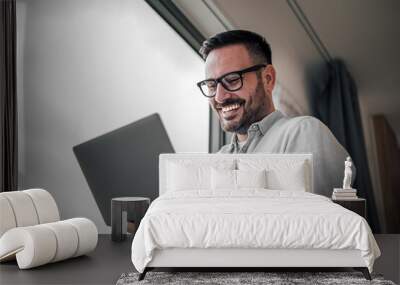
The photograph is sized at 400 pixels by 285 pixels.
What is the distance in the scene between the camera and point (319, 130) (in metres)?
5.62

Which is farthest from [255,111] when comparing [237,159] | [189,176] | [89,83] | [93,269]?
[93,269]

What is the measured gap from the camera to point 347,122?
567cm

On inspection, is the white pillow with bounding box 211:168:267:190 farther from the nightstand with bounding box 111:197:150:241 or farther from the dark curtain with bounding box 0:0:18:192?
the dark curtain with bounding box 0:0:18:192

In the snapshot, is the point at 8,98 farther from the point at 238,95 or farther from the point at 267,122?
the point at 267,122

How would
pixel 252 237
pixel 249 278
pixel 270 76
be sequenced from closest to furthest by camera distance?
pixel 252 237, pixel 249 278, pixel 270 76

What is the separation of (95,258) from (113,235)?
0.78 meters

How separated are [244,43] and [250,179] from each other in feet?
4.61

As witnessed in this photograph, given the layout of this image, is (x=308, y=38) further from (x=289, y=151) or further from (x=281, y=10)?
(x=289, y=151)

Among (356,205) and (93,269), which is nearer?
(93,269)

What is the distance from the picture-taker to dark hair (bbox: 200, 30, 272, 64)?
18.4 feet

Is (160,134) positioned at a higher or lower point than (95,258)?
higher

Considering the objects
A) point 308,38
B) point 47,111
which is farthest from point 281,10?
point 47,111

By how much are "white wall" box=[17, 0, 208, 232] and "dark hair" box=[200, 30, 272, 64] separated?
0.16 metres

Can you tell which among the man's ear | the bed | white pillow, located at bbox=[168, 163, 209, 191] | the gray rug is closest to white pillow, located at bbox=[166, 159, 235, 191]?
white pillow, located at bbox=[168, 163, 209, 191]
